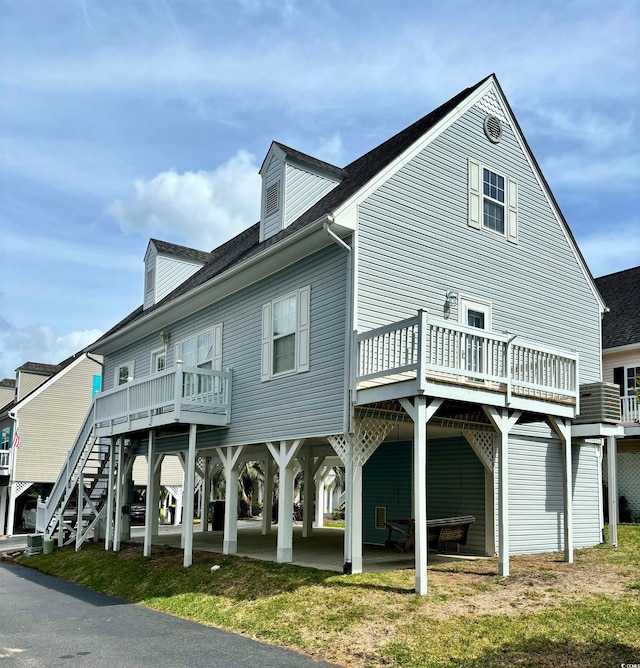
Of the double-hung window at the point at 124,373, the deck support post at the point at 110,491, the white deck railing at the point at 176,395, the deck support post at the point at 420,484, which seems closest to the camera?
the deck support post at the point at 420,484

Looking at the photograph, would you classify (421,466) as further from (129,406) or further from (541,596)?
(129,406)

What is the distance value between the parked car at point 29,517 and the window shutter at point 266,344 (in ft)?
69.9

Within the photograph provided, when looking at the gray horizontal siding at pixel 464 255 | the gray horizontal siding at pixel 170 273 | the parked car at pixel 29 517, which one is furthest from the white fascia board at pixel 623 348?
the parked car at pixel 29 517

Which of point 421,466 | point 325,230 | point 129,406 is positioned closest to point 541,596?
point 421,466

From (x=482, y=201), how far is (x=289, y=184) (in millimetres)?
4323

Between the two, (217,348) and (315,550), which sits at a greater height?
(217,348)

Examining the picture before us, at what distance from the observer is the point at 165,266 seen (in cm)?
2320

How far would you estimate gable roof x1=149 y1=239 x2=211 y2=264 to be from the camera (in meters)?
23.3

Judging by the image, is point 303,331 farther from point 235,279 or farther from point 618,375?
point 618,375

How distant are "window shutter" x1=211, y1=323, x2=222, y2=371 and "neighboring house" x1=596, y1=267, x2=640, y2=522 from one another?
45.8 feet

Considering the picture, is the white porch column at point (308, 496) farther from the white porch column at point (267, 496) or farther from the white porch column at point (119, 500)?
the white porch column at point (119, 500)

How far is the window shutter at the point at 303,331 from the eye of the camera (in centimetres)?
1489

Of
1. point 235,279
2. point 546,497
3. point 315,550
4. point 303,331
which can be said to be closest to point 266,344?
point 303,331

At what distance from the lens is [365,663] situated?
29.0 feet
